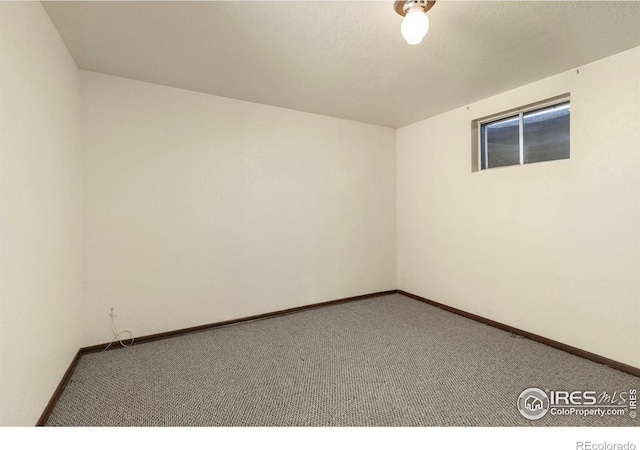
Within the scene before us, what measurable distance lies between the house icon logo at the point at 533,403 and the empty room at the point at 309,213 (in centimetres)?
2

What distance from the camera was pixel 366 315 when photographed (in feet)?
10.9

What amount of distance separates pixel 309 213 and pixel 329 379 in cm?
197

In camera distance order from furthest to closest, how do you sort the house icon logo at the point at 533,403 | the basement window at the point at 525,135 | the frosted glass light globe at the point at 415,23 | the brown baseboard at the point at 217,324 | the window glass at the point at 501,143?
the window glass at the point at 501,143, the basement window at the point at 525,135, the brown baseboard at the point at 217,324, the house icon logo at the point at 533,403, the frosted glass light globe at the point at 415,23

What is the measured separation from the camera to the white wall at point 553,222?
2.12 meters

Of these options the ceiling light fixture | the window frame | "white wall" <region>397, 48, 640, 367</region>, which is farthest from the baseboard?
the ceiling light fixture

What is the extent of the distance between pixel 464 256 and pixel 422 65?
2131 millimetres

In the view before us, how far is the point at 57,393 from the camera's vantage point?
180 cm

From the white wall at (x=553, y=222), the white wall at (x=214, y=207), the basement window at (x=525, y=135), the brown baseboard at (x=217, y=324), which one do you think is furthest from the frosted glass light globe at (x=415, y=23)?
the brown baseboard at (x=217, y=324)

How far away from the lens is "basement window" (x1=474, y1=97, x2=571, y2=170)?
2574 millimetres

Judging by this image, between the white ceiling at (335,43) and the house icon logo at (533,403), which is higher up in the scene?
the white ceiling at (335,43)

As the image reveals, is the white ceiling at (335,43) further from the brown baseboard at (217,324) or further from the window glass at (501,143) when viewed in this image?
the brown baseboard at (217,324)

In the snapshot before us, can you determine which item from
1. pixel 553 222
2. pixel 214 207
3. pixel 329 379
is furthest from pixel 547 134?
pixel 214 207

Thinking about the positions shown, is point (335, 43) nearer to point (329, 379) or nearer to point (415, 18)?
point (415, 18)

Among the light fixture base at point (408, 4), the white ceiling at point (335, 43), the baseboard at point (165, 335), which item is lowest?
the baseboard at point (165, 335)
